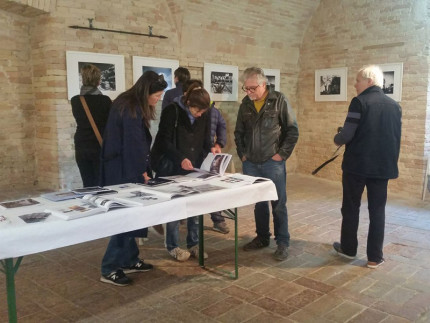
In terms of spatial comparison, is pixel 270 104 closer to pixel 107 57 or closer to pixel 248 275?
pixel 248 275

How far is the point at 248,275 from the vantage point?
3.98 m

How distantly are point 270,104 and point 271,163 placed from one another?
58cm

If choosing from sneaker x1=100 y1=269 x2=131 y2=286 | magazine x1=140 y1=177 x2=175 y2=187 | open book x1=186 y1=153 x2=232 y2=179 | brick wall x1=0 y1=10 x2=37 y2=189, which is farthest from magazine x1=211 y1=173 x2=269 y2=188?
brick wall x1=0 y1=10 x2=37 y2=189

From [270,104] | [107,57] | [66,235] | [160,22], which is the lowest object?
[66,235]

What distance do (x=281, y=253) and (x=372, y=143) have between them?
1.39 m

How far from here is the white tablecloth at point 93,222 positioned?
239cm

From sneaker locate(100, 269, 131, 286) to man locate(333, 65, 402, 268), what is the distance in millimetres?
2207

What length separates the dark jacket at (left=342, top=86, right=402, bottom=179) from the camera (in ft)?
12.9

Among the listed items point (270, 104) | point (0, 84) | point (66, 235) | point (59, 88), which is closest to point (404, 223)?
point (270, 104)

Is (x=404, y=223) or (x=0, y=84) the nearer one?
(x=404, y=223)

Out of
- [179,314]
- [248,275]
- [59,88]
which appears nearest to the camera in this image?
[179,314]

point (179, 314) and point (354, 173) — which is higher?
point (354, 173)

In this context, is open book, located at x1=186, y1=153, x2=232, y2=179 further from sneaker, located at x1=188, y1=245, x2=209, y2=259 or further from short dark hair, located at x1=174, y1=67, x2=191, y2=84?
short dark hair, located at x1=174, y1=67, x2=191, y2=84

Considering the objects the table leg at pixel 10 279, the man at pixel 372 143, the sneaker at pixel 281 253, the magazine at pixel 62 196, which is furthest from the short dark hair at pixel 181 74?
the table leg at pixel 10 279
